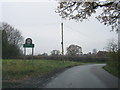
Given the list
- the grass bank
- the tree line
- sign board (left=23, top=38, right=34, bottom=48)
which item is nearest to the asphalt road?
the grass bank

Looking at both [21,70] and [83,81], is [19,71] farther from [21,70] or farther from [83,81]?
[83,81]

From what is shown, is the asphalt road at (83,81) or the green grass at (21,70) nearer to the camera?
the asphalt road at (83,81)

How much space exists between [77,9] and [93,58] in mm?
59671

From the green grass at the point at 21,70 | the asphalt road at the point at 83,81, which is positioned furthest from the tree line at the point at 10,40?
the asphalt road at the point at 83,81

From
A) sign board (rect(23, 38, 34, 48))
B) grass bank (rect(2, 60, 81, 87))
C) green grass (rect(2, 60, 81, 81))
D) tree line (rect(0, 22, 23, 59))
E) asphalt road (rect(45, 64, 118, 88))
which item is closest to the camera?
asphalt road (rect(45, 64, 118, 88))

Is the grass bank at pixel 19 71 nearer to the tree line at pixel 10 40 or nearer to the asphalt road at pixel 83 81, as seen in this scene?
the asphalt road at pixel 83 81

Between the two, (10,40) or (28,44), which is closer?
(28,44)

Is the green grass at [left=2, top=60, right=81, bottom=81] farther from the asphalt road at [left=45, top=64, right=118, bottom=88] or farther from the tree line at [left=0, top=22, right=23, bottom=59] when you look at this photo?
the tree line at [left=0, top=22, right=23, bottom=59]

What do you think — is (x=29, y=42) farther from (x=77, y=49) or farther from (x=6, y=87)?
(x=77, y=49)

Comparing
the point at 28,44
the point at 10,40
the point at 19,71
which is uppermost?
Result: the point at 10,40

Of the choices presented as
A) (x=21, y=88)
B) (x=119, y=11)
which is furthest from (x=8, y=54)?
(x=21, y=88)

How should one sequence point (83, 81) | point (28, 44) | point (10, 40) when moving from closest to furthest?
point (83, 81) < point (28, 44) < point (10, 40)

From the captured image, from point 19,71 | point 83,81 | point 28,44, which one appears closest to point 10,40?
point 28,44

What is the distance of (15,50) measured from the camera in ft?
190
